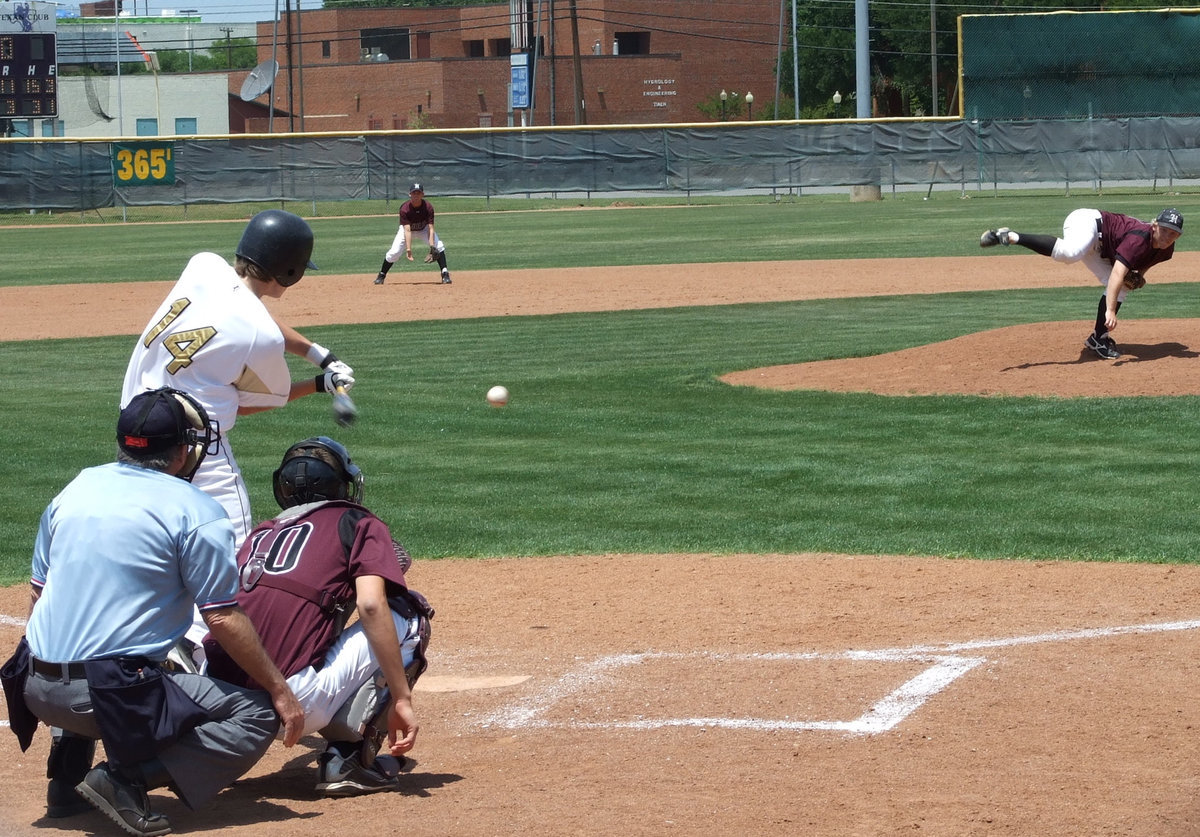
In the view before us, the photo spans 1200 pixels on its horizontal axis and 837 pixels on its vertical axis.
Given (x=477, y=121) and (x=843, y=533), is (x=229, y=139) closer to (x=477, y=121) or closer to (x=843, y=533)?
(x=843, y=533)

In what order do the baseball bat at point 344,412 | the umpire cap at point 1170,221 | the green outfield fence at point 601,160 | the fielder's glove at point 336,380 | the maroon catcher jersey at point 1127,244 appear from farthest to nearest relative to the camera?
1. the green outfield fence at point 601,160
2. the maroon catcher jersey at point 1127,244
3. the umpire cap at point 1170,221
4. the fielder's glove at point 336,380
5. the baseball bat at point 344,412

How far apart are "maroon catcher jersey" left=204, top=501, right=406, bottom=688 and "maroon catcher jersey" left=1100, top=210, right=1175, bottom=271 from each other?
9330 millimetres

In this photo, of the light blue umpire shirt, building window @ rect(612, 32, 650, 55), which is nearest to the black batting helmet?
the light blue umpire shirt

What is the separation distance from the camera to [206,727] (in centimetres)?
423

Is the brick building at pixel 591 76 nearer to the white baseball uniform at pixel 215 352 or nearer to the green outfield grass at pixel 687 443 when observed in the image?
the green outfield grass at pixel 687 443

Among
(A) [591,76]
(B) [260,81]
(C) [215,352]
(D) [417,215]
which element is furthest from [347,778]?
(A) [591,76]

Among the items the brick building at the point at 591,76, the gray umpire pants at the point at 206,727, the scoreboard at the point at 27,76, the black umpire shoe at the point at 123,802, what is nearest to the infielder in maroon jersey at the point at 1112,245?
the gray umpire pants at the point at 206,727

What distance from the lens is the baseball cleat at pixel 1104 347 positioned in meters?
12.9

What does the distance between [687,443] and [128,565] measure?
7.41 meters

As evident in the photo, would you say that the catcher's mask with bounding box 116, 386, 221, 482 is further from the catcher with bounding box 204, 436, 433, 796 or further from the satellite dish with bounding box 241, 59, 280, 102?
the satellite dish with bounding box 241, 59, 280, 102

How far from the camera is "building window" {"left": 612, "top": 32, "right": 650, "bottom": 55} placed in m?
88.9

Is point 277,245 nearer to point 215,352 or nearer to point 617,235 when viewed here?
point 215,352

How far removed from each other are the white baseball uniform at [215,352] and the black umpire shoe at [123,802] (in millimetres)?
1175

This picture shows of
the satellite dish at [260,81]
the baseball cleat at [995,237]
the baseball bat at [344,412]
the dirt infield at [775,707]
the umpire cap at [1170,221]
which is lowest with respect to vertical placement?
the dirt infield at [775,707]
